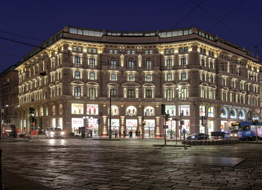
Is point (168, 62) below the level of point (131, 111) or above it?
above

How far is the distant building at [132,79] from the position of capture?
2480 inches

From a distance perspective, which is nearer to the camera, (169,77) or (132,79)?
(169,77)

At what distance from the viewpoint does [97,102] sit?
212 feet

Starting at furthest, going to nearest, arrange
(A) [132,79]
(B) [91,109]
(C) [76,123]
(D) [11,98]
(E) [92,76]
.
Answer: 1. (D) [11,98]
2. (A) [132,79]
3. (E) [92,76]
4. (B) [91,109]
5. (C) [76,123]

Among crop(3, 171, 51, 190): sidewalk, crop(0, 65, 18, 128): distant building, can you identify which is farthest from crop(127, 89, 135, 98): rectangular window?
crop(3, 171, 51, 190): sidewalk

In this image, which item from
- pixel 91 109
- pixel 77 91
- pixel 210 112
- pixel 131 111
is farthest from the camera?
pixel 210 112

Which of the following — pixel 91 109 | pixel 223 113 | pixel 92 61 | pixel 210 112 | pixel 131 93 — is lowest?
pixel 223 113

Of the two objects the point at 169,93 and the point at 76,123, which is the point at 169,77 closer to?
the point at 169,93

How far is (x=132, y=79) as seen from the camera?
6594 cm

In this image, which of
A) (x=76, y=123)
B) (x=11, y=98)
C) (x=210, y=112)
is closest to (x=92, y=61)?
(x=76, y=123)

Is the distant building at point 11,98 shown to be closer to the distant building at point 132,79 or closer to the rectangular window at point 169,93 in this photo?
the distant building at point 132,79

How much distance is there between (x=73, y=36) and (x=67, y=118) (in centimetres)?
1617

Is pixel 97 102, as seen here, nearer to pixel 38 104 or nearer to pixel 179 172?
pixel 38 104

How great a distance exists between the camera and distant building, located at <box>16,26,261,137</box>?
6300 cm
